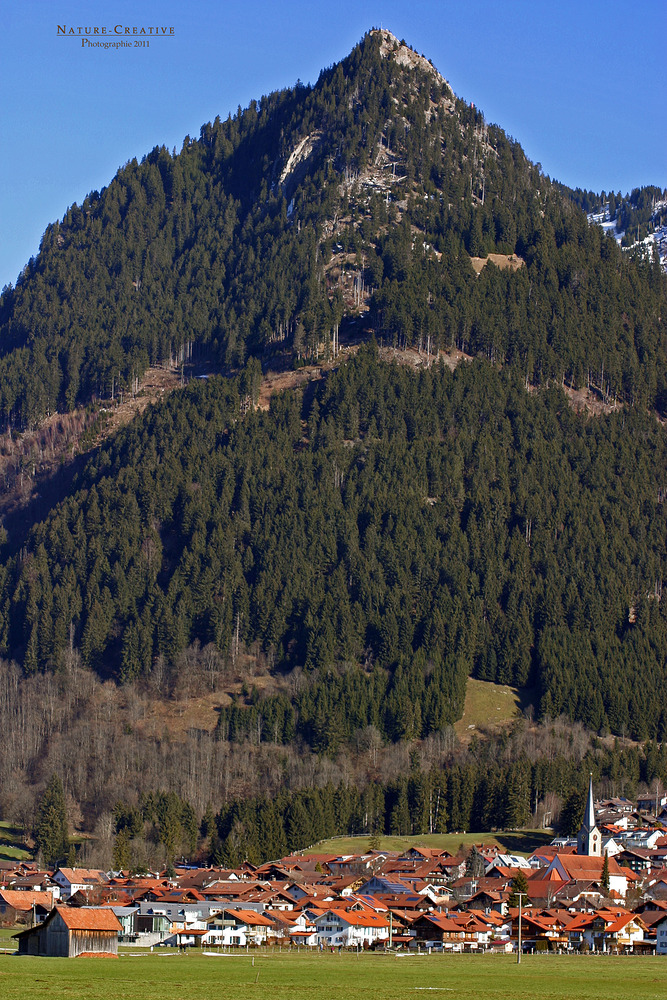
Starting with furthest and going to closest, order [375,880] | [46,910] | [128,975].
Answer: [375,880]
[46,910]
[128,975]

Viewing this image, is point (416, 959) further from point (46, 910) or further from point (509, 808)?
point (509, 808)

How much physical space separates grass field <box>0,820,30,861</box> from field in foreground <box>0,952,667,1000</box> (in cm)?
7030

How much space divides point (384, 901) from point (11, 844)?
54306mm

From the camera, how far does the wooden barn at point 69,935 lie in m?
99.2

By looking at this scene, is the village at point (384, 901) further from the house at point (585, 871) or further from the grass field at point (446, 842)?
the grass field at point (446, 842)

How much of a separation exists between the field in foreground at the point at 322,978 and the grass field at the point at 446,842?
220 ft

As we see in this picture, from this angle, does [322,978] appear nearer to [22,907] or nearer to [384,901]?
[22,907]

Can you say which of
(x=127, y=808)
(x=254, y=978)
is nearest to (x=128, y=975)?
(x=254, y=978)

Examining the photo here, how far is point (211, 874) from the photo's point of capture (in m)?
157

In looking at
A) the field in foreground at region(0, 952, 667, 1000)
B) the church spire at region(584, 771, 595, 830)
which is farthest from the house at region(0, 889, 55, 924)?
the church spire at region(584, 771, 595, 830)

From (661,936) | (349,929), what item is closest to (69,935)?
(349,929)

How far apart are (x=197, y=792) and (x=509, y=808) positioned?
37105 mm

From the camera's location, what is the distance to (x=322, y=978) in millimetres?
85125

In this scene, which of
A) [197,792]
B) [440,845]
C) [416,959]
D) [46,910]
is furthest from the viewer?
[197,792]
